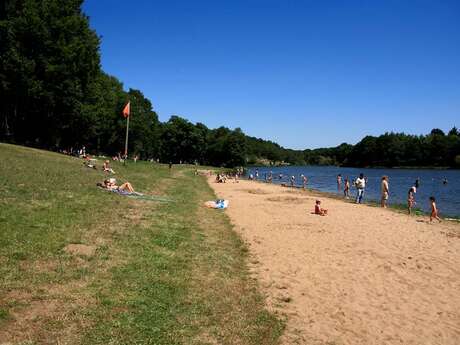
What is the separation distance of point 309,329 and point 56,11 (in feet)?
153

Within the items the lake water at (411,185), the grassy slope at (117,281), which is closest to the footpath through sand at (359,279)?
the grassy slope at (117,281)

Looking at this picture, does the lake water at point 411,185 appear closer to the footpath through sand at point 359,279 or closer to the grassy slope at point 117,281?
the footpath through sand at point 359,279

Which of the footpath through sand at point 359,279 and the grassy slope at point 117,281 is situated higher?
the grassy slope at point 117,281

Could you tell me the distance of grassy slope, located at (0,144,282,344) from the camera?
21.1ft

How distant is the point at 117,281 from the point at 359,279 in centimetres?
629

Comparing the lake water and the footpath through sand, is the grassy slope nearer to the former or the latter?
the footpath through sand

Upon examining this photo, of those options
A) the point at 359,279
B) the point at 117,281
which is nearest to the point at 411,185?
the point at 359,279

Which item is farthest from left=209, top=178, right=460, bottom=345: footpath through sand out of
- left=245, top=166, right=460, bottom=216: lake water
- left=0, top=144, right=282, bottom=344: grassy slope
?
left=245, top=166, right=460, bottom=216: lake water

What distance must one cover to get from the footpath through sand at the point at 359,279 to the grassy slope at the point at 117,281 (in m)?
0.79

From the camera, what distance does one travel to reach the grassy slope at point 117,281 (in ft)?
21.1

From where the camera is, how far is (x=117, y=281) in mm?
8445

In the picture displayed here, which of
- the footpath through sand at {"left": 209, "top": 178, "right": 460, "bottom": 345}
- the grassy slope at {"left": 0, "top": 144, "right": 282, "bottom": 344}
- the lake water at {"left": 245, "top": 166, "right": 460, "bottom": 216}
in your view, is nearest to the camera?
the grassy slope at {"left": 0, "top": 144, "right": 282, "bottom": 344}

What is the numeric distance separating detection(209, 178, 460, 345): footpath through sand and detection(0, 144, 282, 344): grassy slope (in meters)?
0.79

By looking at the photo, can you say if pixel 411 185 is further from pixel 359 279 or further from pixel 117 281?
pixel 117 281
